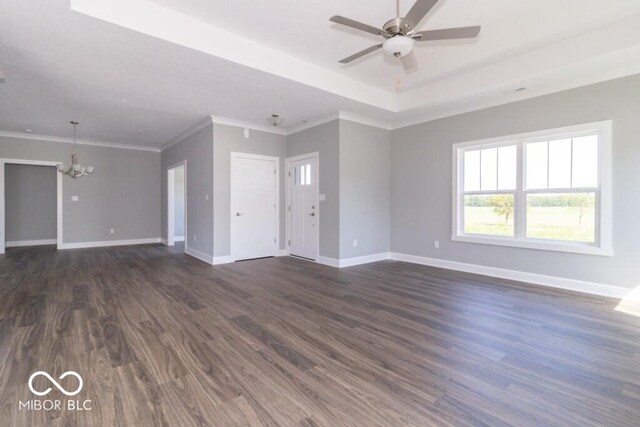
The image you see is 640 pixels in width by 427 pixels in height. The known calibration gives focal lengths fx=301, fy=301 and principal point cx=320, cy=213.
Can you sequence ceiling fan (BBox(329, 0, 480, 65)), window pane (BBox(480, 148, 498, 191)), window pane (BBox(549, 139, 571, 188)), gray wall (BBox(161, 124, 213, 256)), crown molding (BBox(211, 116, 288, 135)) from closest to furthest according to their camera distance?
1. ceiling fan (BBox(329, 0, 480, 65))
2. window pane (BBox(549, 139, 571, 188))
3. window pane (BBox(480, 148, 498, 191))
4. crown molding (BBox(211, 116, 288, 135))
5. gray wall (BBox(161, 124, 213, 256))

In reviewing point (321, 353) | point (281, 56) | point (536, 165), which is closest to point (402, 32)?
point (281, 56)

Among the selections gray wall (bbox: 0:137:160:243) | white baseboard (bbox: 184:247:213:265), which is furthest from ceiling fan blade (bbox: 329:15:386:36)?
gray wall (bbox: 0:137:160:243)

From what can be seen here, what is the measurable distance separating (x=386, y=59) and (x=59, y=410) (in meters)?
4.40

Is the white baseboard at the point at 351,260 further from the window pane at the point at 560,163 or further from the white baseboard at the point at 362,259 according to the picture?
the window pane at the point at 560,163

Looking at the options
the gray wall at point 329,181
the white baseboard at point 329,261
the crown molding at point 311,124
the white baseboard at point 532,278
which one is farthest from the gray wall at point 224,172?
the white baseboard at point 532,278

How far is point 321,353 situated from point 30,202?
9.66m

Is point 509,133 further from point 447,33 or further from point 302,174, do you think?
point 302,174

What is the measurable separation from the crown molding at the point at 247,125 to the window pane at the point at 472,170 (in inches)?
140

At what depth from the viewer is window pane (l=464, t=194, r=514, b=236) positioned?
4477 millimetres

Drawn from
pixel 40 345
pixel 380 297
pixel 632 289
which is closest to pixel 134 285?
pixel 40 345

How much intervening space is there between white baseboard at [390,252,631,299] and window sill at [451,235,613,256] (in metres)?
0.37

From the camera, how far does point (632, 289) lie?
3416mm

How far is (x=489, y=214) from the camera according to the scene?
4.68 meters

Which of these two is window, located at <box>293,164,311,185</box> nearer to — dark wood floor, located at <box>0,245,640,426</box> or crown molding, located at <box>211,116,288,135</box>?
crown molding, located at <box>211,116,288,135</box>
